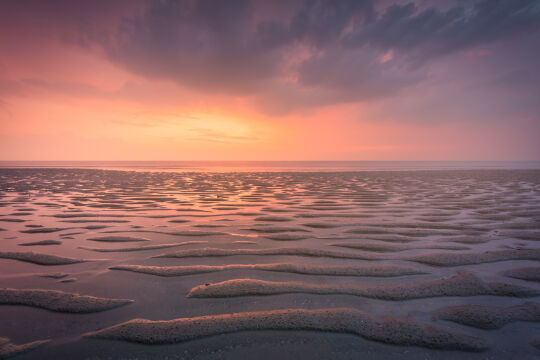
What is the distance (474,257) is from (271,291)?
11.1 feet

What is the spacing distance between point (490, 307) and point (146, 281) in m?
3.96

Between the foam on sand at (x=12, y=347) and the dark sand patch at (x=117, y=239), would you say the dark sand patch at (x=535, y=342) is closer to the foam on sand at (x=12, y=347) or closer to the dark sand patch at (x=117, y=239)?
the foam on sand at (x=12, y=347)

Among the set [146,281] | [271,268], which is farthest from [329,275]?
[146,281]

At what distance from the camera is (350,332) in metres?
2.16

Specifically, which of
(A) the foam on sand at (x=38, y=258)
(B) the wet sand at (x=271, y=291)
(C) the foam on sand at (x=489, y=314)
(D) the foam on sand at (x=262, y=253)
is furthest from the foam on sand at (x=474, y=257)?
(A) the foam on sand at (x=38, y=258)

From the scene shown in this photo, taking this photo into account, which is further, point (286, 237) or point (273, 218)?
point (273, 218)

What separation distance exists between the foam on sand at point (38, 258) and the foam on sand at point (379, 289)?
8.10 feet

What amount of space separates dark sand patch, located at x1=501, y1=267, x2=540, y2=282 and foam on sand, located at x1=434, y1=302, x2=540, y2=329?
0.77 meters

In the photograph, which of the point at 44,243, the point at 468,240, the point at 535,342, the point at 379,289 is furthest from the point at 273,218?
the point at 535,342

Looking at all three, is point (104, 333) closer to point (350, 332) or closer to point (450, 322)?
point (350, 332)

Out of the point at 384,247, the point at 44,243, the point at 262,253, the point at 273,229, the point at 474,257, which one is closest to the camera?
the point at 474,257

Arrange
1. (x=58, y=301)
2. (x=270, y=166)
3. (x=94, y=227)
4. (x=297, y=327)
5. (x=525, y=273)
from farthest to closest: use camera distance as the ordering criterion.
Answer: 1. (x=270, y=166)
2. (x=94, y=227)
3. (x=525, y=273)
4. (x=58, y=301)
5. (x=297, y=327)

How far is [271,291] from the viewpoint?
2.85m

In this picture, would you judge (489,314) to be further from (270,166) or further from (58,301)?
(270,166)
